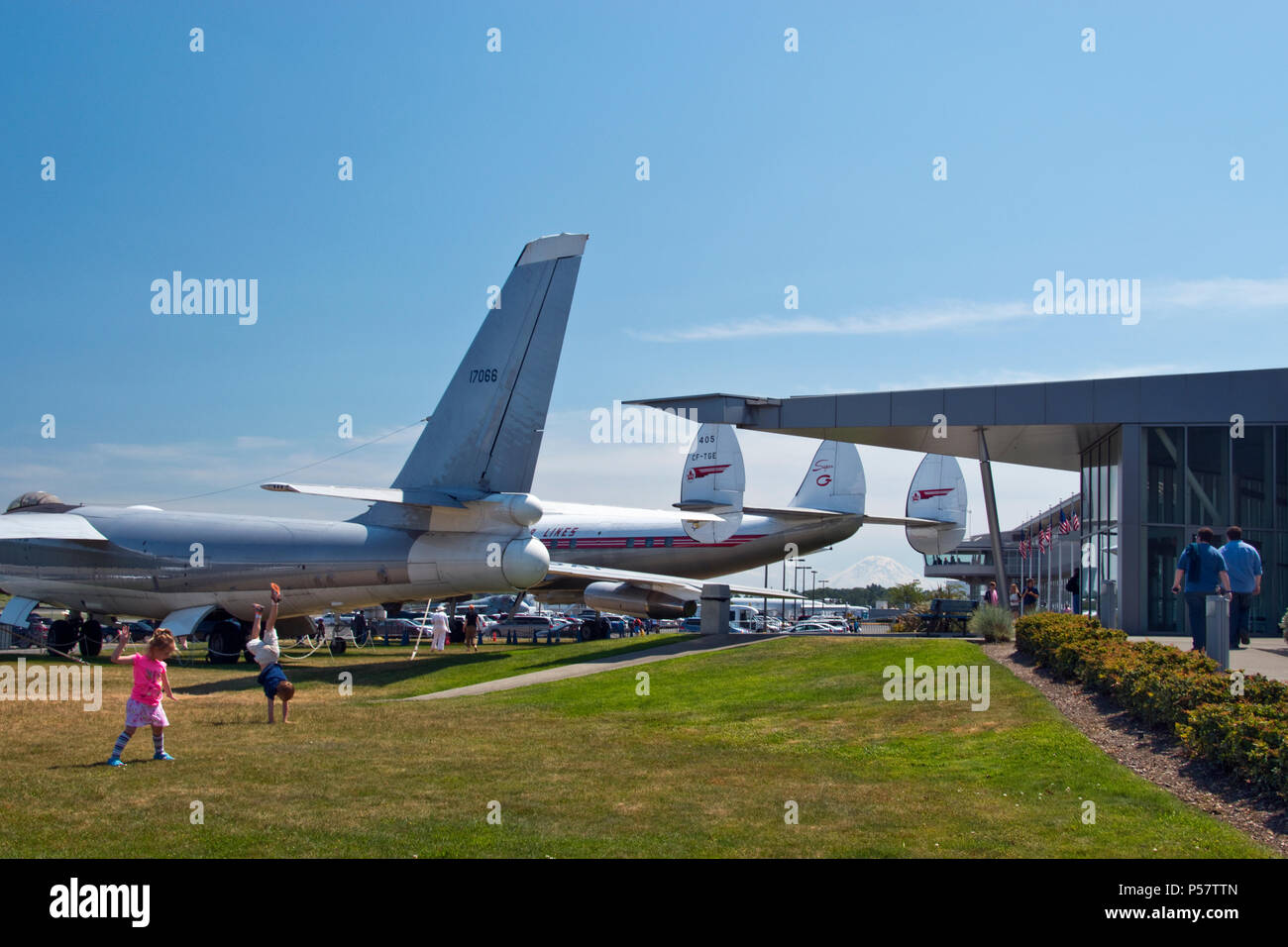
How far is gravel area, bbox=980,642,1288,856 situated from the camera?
802cm

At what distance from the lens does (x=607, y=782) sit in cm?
1010

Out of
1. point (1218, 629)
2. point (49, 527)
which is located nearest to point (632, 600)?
point (49, 527)

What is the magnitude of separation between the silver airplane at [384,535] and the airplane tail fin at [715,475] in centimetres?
1407

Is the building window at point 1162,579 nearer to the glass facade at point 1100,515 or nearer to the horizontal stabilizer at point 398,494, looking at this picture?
the glass facade at point 1100,515

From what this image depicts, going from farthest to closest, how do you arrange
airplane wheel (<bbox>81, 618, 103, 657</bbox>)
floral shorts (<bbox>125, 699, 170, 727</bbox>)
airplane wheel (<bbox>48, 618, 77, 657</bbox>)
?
1. airplane wheel (<bbox>48, 618, 77, 657</bbox>)
2. airplane wheel (<bbox>81, 618, 103, 657</bbox>)
3. floral shorts (<bbox>125, 699, 170, 727</bbox>)

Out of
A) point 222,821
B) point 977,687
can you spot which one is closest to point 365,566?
point 977,687

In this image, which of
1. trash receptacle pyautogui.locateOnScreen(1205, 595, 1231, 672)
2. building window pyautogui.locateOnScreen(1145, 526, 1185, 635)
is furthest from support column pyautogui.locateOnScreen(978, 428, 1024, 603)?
trash receptacle pyautogui.locateOnScreen(1205, 595, 1231, 672)

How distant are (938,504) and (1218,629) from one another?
1123 inches

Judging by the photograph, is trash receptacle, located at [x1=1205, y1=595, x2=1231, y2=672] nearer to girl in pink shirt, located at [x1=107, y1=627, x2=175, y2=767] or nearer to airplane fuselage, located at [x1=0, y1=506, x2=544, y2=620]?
girl in pink shirt, located at [x1=107, y1=627, x2=175, y2=767]

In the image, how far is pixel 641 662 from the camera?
75.4 ft

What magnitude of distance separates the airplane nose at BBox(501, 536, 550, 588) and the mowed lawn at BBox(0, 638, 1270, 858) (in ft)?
17.8

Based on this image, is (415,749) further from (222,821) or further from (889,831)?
(889,831)
